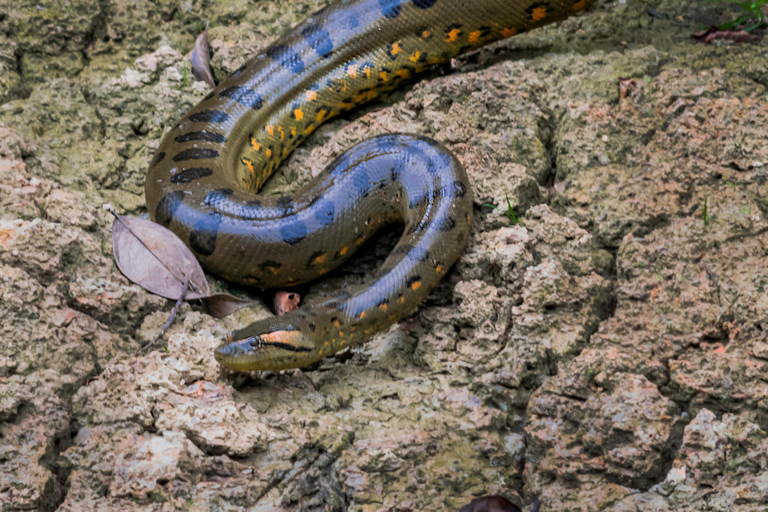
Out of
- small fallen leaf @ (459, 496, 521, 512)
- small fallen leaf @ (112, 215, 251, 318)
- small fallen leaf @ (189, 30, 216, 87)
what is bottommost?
small fallen leaf @ (459, 496, 521, 512)

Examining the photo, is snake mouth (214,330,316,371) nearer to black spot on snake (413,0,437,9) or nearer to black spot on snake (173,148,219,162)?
black spot on snake (173,148,219,162)

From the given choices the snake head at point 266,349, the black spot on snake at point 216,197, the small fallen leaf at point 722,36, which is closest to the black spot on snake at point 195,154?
the black spot on snake at point 216,197

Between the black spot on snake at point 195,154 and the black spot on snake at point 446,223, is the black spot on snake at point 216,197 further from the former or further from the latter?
the black spot on snake at point 446,223

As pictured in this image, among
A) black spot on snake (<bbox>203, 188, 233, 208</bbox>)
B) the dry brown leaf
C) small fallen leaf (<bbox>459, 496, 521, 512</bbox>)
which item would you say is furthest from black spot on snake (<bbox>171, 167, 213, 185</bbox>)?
small fallen leaf (<bbox>459, 496, 521, 512</bbox>)

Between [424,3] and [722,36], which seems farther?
[424,3]

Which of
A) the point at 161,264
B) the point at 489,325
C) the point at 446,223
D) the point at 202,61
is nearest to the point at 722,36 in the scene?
the point at 446,223

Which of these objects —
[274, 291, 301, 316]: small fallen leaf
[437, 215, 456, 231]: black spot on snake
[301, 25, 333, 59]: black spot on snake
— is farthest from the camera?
[301, 25, 333, 59]: black spot on snake

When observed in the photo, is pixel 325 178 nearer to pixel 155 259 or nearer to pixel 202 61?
pixel 155 259
